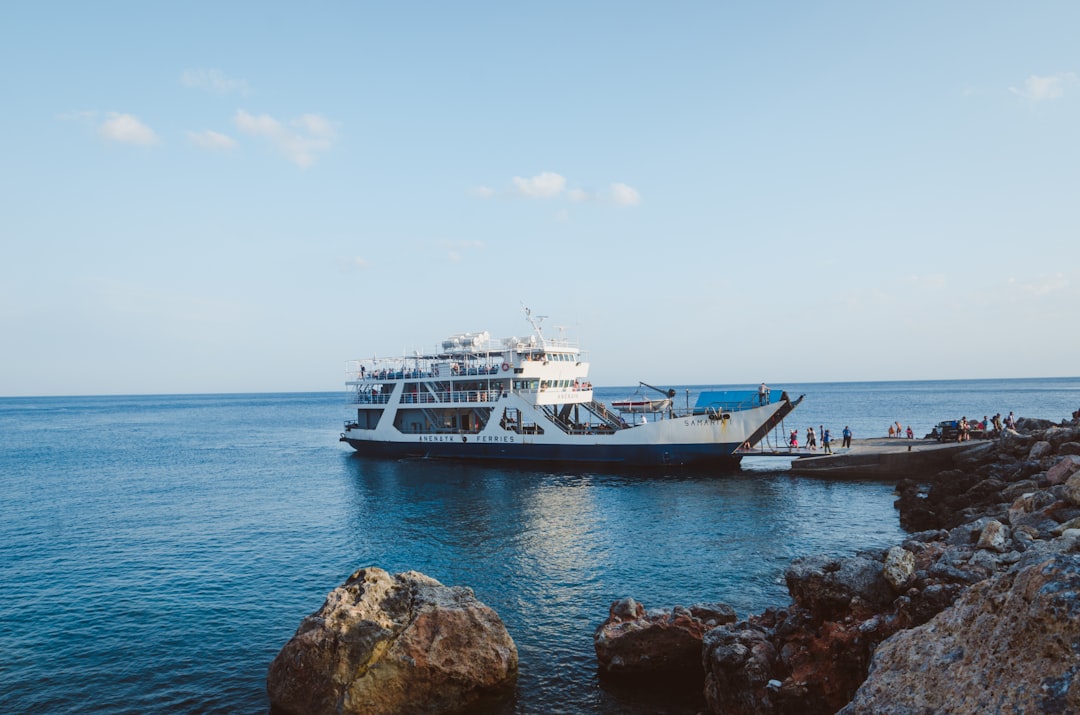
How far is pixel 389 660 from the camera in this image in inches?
484

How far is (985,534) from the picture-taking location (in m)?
13.6

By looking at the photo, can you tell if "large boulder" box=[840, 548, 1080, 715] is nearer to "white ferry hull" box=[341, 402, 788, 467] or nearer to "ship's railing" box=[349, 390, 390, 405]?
"white ferry hull" box=[341, 402, 788, 467]

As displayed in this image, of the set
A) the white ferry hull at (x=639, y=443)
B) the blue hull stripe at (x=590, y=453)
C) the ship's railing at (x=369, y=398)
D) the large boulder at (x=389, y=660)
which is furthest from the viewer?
the ship's railing at (x=369, y=398)

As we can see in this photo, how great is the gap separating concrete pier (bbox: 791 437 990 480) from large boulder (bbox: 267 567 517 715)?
94.6 ft

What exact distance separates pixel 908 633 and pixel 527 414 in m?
36.4

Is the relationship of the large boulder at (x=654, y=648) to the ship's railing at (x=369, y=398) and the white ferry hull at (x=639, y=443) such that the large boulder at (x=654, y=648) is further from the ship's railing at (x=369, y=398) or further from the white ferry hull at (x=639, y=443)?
the ship's railing at (x=369, y=398)

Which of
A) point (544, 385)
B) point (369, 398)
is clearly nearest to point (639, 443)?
point (544, 385)

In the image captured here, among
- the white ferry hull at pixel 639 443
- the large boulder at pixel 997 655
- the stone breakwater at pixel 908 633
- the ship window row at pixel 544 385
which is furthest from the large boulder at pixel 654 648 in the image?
the ship window row at pixel 544 385

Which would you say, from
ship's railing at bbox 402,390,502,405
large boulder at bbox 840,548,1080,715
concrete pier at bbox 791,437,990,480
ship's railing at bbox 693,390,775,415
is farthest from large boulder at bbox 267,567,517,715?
ship's railing at bbox 402,390,502,405

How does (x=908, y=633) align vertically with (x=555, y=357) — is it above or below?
below

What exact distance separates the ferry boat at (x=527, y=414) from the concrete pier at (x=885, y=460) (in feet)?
10.7

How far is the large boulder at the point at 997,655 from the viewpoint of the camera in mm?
5516

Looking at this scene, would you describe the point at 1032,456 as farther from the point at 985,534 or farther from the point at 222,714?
the point at 222,714

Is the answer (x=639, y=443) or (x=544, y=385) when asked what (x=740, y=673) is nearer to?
(x=639, y=443)
